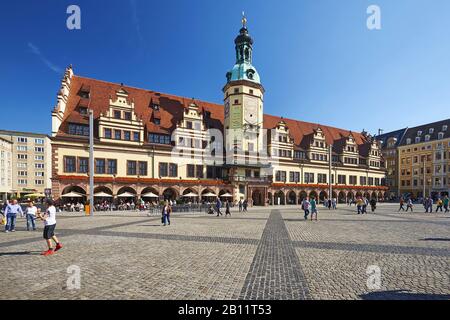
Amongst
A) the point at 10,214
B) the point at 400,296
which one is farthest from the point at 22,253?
the point at 400,296

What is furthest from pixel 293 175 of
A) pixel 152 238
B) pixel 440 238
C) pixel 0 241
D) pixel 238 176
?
pixel 0 241

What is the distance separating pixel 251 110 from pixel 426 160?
5238 centimetres

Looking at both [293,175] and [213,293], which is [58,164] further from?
[293,175]

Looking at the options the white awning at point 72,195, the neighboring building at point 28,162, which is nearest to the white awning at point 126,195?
the white awning at point 72,195

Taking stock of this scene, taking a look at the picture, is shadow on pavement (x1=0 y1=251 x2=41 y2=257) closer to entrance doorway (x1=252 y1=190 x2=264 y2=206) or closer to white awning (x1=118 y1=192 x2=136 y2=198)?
white awning (x1=118 y1=192 x2=136 y2=198)

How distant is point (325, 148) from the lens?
50969 mm

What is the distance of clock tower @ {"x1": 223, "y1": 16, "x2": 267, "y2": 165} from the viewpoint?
1569 inches

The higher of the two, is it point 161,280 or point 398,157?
point 398,157

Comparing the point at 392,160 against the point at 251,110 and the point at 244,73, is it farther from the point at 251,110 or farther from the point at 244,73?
the point at 244,73

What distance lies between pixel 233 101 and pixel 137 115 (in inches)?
605

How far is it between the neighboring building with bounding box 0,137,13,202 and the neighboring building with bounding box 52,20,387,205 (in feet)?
189

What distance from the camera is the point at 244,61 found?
139 feet

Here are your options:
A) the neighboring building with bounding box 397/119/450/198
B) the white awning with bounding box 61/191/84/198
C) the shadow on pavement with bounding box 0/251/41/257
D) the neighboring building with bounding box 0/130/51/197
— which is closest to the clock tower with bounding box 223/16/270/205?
the white awning with bounding box 61/191/84/198

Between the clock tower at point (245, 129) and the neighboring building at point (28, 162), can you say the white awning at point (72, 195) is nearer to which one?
the clock tower at point (245, 129)
